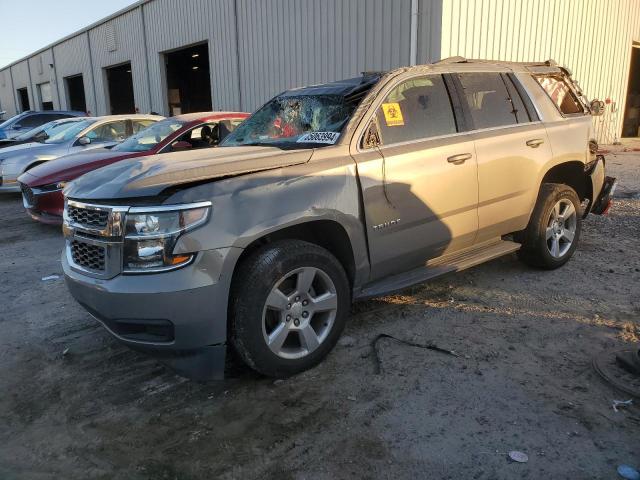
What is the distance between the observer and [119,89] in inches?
1060

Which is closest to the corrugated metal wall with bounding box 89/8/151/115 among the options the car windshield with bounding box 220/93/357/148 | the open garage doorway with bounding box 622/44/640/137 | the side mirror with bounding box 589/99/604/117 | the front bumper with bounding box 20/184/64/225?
the front bumper with bounding box 20/184/64/225

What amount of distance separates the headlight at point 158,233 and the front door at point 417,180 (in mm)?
1197

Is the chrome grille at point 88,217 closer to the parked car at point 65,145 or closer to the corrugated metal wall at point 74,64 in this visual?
the parked car at point 65,145

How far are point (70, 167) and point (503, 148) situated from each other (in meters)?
5.83

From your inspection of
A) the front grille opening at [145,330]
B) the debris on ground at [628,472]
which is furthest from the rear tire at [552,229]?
the front grille opening at [145,330]

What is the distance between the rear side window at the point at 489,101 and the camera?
425 centimetres

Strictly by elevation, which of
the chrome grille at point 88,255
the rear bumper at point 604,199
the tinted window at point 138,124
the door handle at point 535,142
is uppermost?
the tinted window at point 138,124

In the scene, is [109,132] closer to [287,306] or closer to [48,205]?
[48,205]

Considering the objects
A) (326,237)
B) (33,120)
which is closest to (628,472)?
(326,237)

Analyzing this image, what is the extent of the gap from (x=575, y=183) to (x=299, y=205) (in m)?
3.60

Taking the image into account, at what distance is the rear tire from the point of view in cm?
472

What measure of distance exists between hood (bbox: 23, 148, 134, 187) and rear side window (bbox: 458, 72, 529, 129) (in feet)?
15.6

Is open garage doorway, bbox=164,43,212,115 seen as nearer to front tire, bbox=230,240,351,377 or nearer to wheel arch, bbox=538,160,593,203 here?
wheel arch, bbox=538,160,593,203

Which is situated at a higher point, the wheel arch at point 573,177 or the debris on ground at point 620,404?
the wheel arch at point 573,177
